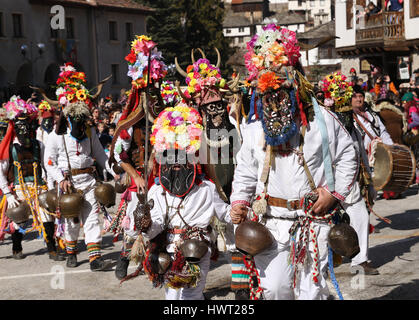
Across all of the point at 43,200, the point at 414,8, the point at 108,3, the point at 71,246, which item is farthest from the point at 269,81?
the point at 108,3

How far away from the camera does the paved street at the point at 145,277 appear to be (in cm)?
720

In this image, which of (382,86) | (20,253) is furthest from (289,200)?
(382,86)

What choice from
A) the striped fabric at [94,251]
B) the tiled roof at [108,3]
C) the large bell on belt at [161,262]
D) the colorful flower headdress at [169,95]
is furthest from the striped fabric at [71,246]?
the tiled roof at [108,3]

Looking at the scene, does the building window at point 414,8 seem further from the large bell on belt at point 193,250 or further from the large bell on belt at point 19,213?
the large bell on belt at point 193,250

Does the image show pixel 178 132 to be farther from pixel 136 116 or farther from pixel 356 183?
pixel 356 183

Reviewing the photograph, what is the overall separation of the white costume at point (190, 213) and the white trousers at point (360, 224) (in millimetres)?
2454

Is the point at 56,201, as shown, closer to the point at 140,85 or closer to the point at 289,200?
the point at 140,85

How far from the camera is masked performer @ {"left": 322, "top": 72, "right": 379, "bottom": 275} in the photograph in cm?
777

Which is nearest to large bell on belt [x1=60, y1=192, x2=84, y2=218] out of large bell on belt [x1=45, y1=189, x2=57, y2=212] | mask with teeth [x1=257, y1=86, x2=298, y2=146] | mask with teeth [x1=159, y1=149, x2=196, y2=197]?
large bell on belt [x1=45, y1=189, x2=57, y2=212]

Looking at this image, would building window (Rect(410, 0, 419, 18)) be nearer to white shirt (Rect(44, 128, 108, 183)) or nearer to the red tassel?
white shirt (Rect(44, 128, 108, 183))

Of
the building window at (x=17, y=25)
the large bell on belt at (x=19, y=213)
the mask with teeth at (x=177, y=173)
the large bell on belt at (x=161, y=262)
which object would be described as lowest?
the large bell on belt at (x=19, y=213)

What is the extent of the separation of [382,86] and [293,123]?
13414 millimetres

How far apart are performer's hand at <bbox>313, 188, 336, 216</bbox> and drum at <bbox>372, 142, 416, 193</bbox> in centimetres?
324

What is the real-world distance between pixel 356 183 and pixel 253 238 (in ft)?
10.6
